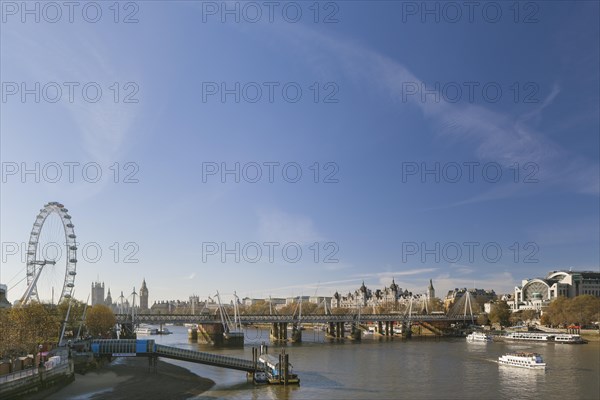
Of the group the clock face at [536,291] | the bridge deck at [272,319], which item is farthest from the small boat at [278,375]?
the clock face at [536,291]

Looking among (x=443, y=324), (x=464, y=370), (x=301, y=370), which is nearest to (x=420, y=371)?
(x=464, y=370)

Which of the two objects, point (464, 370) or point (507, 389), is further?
point (464, 370)

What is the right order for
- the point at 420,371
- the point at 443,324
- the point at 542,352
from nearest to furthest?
the point at 420,371 < the point at 542,352 < the point at 443,324

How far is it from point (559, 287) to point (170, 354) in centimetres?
15339

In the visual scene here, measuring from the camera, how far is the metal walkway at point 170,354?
183 ft

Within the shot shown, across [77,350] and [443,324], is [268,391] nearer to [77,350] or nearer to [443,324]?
[77,350]

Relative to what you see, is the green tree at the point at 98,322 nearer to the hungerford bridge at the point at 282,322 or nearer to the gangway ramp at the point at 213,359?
the hungerford bridge at the point at 282,322

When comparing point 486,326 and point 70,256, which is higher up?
point 70,256

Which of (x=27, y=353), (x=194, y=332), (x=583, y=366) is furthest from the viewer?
(x=194, y=332)

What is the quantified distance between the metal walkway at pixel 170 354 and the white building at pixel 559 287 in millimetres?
141317

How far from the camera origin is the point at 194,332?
425 ft

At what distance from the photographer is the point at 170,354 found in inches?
2296

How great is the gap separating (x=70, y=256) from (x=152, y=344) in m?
33.8

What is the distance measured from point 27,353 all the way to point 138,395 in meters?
15.4
